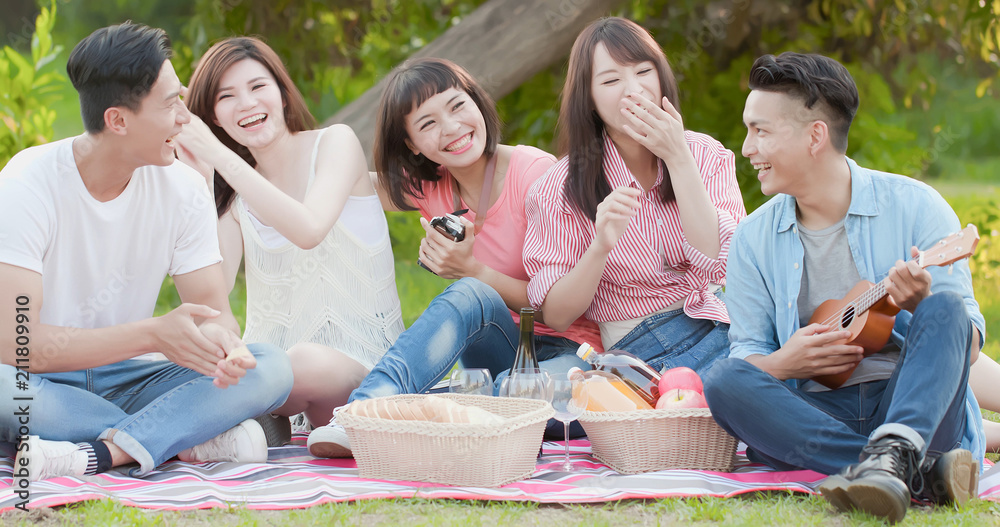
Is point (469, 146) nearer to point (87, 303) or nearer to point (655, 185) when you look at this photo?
point (655, 185)

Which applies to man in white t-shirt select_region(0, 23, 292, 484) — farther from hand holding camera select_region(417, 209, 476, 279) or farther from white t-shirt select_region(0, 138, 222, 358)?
hand holding camera select_region(417, 209, 476, 279)

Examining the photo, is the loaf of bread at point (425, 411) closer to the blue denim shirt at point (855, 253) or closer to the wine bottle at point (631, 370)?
the wine bottle at point (631, 370)

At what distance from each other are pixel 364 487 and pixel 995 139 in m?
13.3

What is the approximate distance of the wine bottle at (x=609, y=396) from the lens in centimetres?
296

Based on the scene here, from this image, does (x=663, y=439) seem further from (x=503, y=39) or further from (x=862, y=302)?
(x=503, y=39)

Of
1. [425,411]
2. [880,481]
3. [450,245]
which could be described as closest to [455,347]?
[450,245]

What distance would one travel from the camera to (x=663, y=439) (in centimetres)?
289

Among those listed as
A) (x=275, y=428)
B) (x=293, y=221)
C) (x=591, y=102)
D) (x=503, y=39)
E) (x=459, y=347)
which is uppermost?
(x=503, y=39)

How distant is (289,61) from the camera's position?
7805 mm

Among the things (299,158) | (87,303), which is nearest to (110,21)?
(299,158)

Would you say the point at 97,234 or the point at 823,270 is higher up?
the point at 97,234

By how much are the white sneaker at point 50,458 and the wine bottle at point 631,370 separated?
161 cm

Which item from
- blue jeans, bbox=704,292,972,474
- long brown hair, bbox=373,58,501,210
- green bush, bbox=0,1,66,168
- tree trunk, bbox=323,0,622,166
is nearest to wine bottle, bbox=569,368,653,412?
blue jeans, bbox=704,292,972,474

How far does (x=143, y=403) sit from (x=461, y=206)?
4.83 ft
